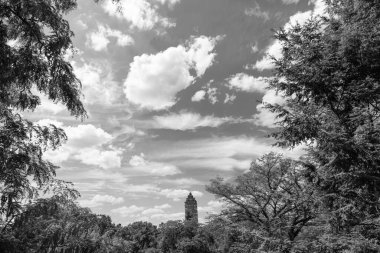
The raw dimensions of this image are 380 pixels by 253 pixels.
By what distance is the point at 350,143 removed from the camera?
9289 millimetres

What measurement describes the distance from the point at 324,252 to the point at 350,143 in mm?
4914

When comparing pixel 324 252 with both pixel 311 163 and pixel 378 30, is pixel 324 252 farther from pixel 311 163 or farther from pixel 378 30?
pixel 378 30

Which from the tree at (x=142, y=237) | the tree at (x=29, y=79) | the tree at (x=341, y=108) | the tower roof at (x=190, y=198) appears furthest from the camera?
the tower roof at (x=190, y=198)

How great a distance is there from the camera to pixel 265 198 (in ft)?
72.6

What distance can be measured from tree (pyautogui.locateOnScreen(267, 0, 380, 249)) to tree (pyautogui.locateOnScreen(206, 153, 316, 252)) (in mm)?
8411

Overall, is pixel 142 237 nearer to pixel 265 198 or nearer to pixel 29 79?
pixel 265 198

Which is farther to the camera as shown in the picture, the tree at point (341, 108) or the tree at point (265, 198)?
the tree at point (265, 198)

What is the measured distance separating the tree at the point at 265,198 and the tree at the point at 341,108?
8411 millimetres

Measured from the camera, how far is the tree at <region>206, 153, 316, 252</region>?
64.5 feet

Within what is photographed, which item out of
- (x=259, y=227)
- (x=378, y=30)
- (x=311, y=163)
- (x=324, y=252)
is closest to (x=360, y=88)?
(x=378, y=30)

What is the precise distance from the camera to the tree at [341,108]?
31.2 feet

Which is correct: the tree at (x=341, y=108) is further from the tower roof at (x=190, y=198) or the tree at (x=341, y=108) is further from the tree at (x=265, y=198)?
the tower roof at (x=190, y=198)

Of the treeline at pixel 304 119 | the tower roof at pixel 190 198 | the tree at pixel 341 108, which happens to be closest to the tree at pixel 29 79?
the treeline at pixel 304 119

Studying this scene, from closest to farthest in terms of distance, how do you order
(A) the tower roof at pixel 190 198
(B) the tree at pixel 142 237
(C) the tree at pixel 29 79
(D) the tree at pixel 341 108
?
(C) the tree at pixel 29 79 → (D) the tree at pixel 341 108 → (B) the tree at pixel 142 237 → (A) the tower roof at pixel 190 198
